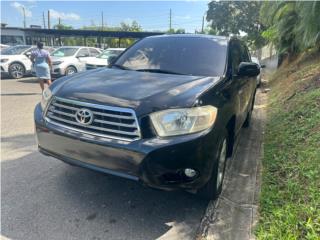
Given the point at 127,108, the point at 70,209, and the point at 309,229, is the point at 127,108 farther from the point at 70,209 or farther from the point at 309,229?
the point at 309,229

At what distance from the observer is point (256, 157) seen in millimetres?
4719

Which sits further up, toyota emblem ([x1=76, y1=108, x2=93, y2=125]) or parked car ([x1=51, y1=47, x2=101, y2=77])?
toyota emblem ([x1=76, y1=108, x2=93, y2=125])

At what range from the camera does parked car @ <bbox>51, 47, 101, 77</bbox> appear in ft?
42.4

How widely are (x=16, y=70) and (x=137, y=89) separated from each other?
42.0 feet

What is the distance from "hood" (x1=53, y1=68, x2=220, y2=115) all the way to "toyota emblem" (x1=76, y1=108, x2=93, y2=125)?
106mm

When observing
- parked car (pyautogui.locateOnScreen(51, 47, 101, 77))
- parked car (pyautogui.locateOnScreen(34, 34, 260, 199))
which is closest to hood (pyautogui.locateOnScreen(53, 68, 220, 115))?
parked car (pyautogui.locateOnScreen(34, 34, 260, 199))

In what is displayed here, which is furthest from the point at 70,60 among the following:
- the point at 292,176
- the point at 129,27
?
the point at 129,27

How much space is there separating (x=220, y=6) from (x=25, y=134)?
32.7m

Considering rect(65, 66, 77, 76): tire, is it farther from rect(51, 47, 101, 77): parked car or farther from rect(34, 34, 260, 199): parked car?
rect(34, 34, 260, 199): parked car

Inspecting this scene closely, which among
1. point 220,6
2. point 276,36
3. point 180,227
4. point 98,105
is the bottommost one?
point 180,227

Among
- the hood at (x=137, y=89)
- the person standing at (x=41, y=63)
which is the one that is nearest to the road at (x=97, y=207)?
the hood at (x=137, y=89)

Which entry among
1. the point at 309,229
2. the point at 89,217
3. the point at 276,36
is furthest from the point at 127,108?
the point at 276,36

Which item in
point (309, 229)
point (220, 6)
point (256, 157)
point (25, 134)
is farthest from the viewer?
point (220, 6)

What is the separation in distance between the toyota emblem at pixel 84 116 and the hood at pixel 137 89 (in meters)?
0.11
